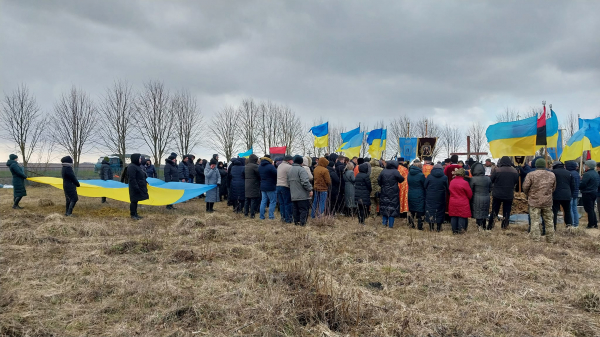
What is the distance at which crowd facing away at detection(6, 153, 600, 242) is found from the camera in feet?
28.5

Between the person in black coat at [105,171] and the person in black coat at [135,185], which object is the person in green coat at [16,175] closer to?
the person in black coat at [135,185]

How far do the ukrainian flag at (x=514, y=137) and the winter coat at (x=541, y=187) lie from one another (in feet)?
7.50

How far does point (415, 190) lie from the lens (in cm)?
960

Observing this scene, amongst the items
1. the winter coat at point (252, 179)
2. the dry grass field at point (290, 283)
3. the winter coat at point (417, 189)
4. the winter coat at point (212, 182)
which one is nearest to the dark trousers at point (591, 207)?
the dry grass field at point (290, 283)

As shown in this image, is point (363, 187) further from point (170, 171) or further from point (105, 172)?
point (105, 172)

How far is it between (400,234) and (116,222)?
721cm

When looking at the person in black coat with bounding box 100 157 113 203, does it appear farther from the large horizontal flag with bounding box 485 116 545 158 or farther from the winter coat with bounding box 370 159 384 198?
the large horizontal flag with bounding box 485 116 545 158

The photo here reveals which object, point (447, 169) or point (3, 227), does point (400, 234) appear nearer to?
point (447, 169)

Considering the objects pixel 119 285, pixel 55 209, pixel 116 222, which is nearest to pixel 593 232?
pixel 119 285

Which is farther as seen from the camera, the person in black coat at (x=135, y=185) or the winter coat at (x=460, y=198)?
the person in black coat at (x=135, y=185)

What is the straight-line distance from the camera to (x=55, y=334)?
136 inches

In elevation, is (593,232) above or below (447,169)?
below

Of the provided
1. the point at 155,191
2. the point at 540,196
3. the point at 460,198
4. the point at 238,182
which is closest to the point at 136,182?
the point at 155,191

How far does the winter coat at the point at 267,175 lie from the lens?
10.1m
